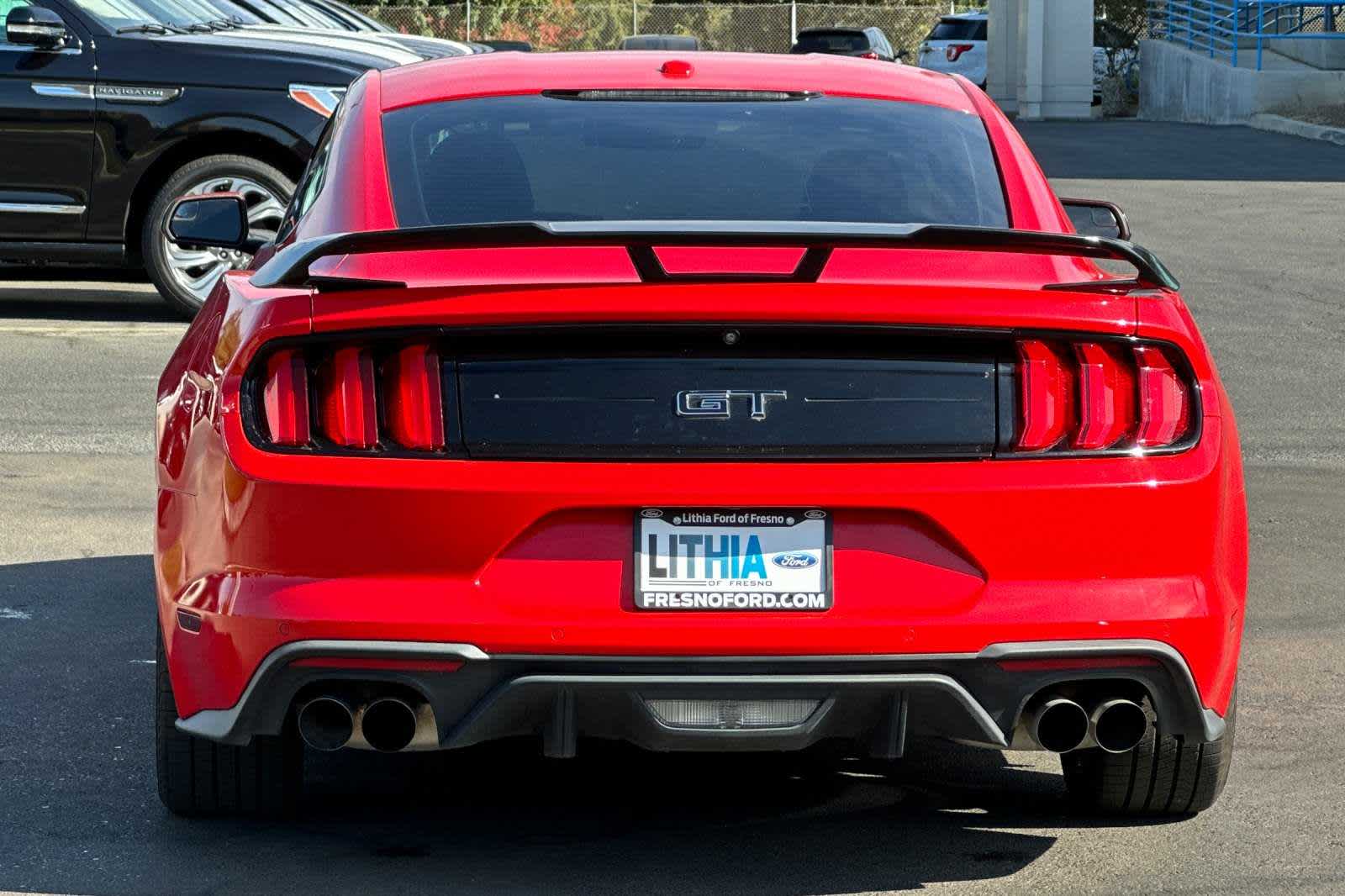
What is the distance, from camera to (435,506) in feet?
12.5

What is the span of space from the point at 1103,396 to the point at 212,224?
99.8 inches

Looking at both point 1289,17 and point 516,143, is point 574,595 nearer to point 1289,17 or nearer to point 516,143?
point 516,143

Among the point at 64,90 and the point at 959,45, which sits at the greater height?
the point at 64,90

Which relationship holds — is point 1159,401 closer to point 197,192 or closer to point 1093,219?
point 1093,219

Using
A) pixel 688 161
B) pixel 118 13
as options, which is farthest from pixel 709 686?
pixel 118 13

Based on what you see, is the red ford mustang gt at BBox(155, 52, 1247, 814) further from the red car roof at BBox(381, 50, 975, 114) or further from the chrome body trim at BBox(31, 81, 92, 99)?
the chrome body trim at BBox(31, 81, 92, 99)

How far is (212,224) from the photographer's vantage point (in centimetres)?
559

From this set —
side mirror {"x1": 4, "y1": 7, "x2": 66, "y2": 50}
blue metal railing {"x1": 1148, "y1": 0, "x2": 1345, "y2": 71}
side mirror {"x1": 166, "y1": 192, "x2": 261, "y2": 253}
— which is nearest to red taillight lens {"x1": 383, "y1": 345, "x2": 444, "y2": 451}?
side mirror {"x1": 166, "y1": 192, "x2": 261, "y2": 253}

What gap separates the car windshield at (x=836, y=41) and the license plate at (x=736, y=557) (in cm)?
2889

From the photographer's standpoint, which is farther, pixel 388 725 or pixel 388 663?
pixel 388 725

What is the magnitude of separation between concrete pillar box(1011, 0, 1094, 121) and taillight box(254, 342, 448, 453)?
1357 inches

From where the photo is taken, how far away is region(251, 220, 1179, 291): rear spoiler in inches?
151

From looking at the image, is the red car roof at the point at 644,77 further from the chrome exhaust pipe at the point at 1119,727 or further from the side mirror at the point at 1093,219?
the chrome exhaust pipe at the point at 1119,727

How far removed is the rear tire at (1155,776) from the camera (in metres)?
4.41
